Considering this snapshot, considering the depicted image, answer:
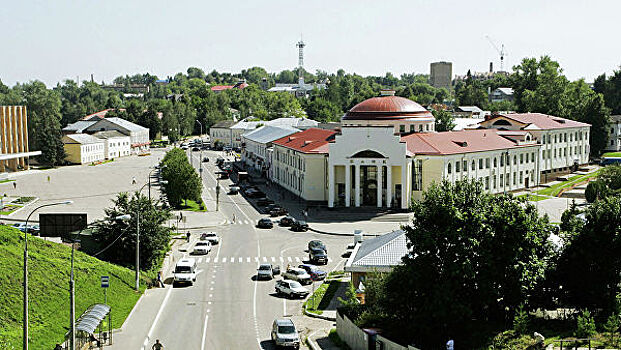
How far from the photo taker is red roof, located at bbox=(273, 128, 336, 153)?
3376 inches

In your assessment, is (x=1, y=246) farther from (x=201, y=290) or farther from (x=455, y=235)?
(x=455, y=235)

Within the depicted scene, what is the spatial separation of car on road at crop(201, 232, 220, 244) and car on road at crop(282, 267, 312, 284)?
604 inches

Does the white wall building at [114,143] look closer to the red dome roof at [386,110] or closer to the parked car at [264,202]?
the parked car at [264,202]

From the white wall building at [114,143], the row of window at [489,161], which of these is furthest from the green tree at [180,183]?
the white wall building at [114,143]

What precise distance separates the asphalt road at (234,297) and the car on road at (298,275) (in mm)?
1418

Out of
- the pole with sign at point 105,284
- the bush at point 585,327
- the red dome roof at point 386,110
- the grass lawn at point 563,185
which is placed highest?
the red dome roof at point 386,110

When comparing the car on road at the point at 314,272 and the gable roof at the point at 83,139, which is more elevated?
the gable roof at the point at 83,139

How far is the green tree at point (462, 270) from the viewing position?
103ft

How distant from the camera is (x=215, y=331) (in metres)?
37.1

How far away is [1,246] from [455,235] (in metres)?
23.3

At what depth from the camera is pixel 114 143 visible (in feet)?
499

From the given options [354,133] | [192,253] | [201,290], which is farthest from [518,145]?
[201,290]

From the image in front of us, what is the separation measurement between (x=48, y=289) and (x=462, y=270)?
1989 cm

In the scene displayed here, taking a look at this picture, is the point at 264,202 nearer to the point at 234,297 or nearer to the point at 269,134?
the point at 269,134
